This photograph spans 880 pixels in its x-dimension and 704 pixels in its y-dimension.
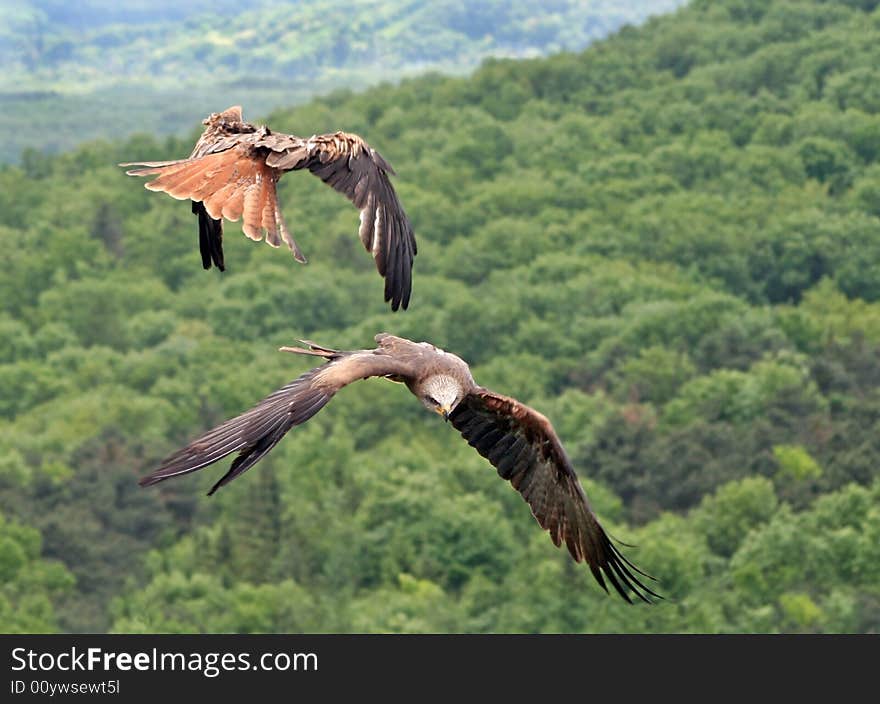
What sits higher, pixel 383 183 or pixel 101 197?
pixel 383 183

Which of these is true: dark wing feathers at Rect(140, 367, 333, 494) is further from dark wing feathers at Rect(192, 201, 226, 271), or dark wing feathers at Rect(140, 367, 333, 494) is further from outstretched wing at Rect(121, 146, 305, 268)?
dark wing feathers at Rect(192, 201, 226, 271)

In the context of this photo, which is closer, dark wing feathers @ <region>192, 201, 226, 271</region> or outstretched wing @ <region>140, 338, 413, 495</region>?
outstretched wing @ <region>140, 338, 413, 495</region>

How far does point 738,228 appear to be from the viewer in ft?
374

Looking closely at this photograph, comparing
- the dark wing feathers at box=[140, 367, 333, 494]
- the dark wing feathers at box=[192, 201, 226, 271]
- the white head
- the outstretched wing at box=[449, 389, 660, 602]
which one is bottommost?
the outstretched wing at box=[449, 389, 660, 602]

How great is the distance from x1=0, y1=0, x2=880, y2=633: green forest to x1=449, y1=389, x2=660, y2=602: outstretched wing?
5524cm

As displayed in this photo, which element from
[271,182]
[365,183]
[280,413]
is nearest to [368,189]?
[365,183]

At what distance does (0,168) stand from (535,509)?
135 metres

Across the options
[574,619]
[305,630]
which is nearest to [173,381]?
[305,630]

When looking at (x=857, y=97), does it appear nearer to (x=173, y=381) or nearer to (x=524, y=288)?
(x=524, y=288)

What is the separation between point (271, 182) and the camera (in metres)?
13.3

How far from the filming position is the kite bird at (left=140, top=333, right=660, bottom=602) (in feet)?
35.9

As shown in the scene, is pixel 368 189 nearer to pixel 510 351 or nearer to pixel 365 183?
pixel 365 183

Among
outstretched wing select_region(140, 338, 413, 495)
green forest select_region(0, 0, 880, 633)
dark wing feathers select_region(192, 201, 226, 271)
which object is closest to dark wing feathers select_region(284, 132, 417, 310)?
dark wing feathers select_region(192, 201, 226, 271)

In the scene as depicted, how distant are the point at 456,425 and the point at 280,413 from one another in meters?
2.35
